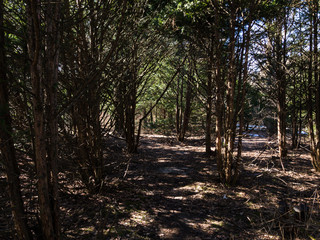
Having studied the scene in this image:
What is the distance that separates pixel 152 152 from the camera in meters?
9.14

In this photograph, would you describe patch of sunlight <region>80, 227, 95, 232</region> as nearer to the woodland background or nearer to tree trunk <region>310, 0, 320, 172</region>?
the woodland background

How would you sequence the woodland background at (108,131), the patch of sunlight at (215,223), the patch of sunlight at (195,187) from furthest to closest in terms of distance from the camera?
the patch of sunlight at (195,187), the patch of sunlight at (215,223), the woodland background at (108,131)

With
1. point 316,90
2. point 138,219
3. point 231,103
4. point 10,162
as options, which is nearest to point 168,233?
point 138,219

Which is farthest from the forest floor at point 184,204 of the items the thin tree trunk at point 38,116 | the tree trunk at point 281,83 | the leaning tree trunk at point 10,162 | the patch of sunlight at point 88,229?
the tree trunk at point 281,83

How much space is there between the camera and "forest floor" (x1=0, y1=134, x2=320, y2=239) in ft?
11.9

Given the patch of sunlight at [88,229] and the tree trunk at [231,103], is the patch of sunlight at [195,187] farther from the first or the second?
the patch of sunlight at [88,229]

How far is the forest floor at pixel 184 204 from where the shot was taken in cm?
362

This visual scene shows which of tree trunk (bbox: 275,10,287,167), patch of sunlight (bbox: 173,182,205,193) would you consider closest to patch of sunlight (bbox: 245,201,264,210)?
patch of sunlight (bbox: 173,182,205,193)

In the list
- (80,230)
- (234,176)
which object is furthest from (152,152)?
(80,230)

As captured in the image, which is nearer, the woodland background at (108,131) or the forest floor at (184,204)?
the woodland background at (108,131)

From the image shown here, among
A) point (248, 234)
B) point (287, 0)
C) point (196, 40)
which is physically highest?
point (287, 0)

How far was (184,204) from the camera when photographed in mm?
4816

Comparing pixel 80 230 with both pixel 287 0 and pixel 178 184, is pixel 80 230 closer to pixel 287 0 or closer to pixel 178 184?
pixel 178 184

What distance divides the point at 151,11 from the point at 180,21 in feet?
4.18
